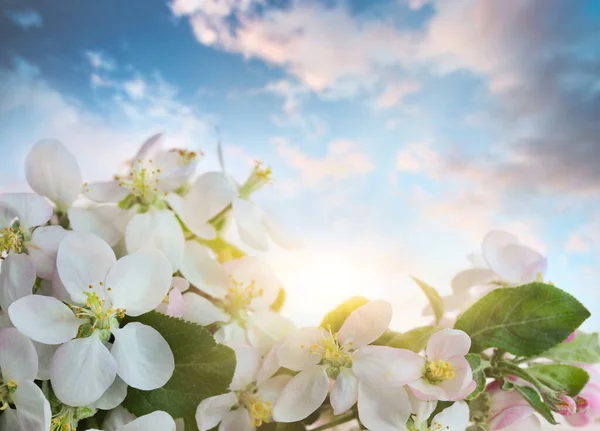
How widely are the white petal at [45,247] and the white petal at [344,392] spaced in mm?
222

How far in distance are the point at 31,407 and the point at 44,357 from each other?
0.03 meters

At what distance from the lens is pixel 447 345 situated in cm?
41

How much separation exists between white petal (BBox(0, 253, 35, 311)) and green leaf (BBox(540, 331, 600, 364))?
0.40 m

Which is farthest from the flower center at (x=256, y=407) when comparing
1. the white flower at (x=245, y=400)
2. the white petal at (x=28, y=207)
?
the white petal at (x=28, y=207)

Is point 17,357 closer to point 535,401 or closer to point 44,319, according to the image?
point 44,319

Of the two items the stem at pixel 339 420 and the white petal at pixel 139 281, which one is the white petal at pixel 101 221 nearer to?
the white petal at pixel 139 281

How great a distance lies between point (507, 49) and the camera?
968 millimetres

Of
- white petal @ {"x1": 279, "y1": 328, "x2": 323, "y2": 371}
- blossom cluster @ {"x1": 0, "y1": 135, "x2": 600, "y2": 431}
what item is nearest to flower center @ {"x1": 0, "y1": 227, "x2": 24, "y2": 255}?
blossom cluster @ {"x1": 0, "y1": 135, "x2": 600, "y2": 431}

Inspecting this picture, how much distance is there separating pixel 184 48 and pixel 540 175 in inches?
24.2

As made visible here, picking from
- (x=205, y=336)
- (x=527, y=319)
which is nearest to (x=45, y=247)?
(x=205, y=336)

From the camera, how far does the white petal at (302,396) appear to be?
0.43 metres

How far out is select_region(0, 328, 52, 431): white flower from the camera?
15.2 inches

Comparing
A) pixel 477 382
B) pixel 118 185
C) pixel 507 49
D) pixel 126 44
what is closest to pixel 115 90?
pixel 126 44

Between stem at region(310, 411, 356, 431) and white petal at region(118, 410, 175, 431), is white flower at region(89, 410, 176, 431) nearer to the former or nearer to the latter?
white petal at region(118, 410, 175, 431)
